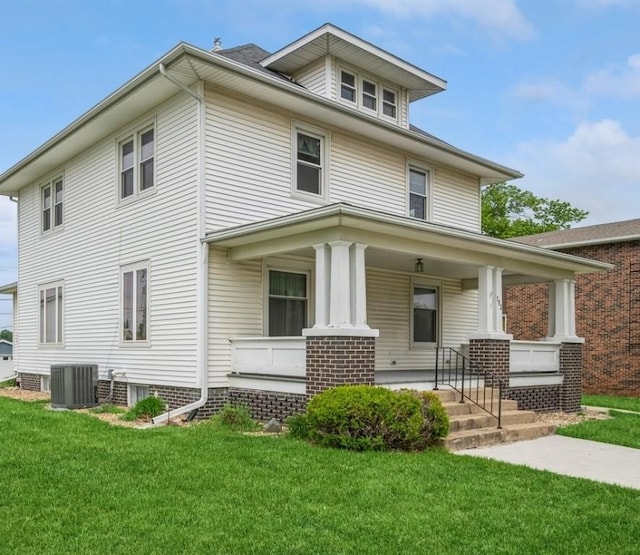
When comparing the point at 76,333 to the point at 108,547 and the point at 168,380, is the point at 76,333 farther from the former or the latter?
the point at 108,547

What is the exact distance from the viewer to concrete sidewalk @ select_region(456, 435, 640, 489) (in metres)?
7.19

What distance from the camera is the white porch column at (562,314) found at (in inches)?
527

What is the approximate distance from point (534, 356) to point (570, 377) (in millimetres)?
1153

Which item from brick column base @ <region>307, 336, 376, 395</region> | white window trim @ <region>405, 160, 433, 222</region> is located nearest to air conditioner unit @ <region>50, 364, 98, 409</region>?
brick column base @ <region>307, 336, 376, 395</region>

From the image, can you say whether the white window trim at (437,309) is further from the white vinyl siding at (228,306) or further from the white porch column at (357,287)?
the white porch column at (357,287)

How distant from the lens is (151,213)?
39.2 ft

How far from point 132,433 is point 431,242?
556 cm

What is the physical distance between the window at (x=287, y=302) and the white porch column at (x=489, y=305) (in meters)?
3.30

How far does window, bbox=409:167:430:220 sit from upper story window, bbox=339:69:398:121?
143cm

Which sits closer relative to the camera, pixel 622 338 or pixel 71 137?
pixel 71 137

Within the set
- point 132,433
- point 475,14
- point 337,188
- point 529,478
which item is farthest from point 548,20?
point 132,433

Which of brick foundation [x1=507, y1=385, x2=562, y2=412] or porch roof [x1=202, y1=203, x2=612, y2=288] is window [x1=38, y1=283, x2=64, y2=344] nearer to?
porch roof [x1=202, y1=203, x2=612, y2=288]

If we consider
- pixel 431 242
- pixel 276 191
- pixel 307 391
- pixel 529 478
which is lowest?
pixel 529 478

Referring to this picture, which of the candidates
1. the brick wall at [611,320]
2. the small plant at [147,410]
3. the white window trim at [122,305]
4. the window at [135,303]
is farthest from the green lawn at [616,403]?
the window at [135,303]
